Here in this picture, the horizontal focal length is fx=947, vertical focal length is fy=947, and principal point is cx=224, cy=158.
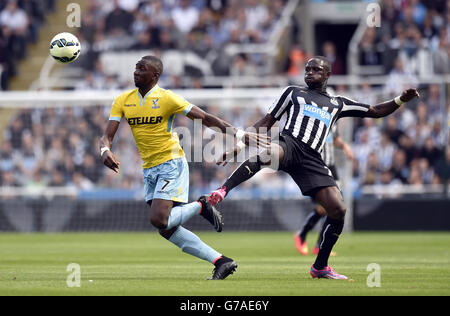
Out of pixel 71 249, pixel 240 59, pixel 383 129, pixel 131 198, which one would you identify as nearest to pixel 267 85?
pixel 240 59

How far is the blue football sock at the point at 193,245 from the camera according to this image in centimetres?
1022

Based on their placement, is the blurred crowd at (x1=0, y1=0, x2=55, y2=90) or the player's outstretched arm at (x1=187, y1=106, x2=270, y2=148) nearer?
the player's outstretched arm at (x1=187, y1=106, x2=270, y2=148)

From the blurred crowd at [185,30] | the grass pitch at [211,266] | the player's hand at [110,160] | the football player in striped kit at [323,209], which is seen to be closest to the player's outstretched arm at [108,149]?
the player's hand at [110,160]

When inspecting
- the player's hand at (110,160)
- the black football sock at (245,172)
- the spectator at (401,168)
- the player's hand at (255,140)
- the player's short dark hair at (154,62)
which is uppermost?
the player's short dark hair at (154,62)

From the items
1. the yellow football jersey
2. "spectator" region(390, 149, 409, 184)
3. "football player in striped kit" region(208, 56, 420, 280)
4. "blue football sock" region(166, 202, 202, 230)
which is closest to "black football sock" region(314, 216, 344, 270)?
"football player in striped kit" region(208, 56, 420, 280)

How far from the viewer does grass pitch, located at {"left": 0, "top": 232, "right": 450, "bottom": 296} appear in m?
9.03

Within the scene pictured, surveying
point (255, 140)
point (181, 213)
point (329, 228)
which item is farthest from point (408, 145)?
point (181, 213)

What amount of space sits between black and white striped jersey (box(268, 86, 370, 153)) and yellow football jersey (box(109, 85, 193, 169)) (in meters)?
1.18

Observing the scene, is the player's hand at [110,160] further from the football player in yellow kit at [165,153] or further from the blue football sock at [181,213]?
the blue football sock at [181,213]

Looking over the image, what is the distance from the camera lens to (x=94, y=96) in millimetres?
21516

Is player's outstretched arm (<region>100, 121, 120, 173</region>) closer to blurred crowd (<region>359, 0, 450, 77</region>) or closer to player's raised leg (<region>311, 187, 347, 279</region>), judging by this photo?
player's raised leg (<region>311, 187, 347, 279</region>)

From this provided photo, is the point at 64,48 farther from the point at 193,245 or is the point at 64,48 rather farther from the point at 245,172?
the point at 193,245

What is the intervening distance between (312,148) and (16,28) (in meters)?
19.4

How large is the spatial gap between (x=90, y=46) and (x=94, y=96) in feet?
17.7
